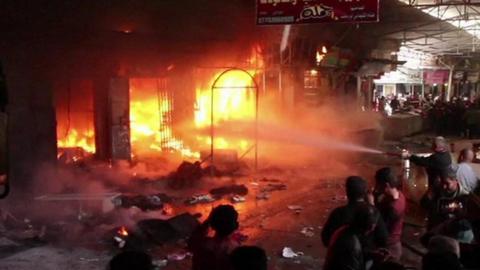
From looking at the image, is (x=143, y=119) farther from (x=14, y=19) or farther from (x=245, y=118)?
(x=14, y=19)

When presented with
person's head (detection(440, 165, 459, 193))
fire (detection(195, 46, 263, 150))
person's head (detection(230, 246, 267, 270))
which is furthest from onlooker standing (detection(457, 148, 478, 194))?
fire (detection(195, 46, 263, 150))

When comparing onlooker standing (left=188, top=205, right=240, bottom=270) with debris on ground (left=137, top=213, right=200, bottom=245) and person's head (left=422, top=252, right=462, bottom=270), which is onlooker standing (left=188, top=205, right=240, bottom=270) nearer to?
person's head (left=422, top=252, right=462, bottom=270)

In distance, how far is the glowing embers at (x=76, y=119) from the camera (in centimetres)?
1301

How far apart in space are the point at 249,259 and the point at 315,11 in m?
8.91

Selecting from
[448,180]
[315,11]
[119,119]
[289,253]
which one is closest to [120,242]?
[289,253]

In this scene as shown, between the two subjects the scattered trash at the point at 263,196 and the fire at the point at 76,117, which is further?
the fire at the point at 76,117

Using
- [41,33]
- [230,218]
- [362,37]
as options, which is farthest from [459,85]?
[230,218]

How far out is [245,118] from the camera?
19.0 metres

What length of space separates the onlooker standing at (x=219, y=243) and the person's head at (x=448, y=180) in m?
3.87

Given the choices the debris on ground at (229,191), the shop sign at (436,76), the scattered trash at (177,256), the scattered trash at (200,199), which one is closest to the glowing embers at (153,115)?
the debris on ground at (229,191)

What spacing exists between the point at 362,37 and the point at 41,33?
18.6 meters

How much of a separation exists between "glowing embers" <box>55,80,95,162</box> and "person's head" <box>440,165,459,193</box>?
28.2ft

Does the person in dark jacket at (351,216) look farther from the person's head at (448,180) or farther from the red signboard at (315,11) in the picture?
the red signboard at (315,11)

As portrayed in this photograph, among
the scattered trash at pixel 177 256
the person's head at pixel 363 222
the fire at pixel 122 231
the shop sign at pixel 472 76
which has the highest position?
the shop sign at pixel 472 76
